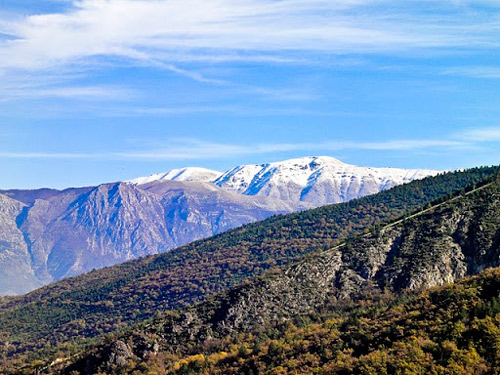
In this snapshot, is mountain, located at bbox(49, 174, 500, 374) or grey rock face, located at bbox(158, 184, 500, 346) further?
grey rock face, located at bbox(158, 184, 500, 346)

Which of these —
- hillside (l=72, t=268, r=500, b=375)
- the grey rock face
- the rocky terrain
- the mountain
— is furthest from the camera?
the grey rock face

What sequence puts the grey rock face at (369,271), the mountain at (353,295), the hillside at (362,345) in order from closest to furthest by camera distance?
the hillside at (362,345) < the mountain at (353,295) < the grey rock face at (369,271)

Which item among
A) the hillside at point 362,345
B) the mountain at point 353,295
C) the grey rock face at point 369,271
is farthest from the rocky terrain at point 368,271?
the hillside at point 362,345

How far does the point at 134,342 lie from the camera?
462 ft

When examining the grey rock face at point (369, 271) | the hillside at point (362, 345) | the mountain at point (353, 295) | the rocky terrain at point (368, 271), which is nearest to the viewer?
the hillside at point (362, 345)

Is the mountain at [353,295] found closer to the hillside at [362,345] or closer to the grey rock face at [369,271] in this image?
the grey rock face at [369,271]

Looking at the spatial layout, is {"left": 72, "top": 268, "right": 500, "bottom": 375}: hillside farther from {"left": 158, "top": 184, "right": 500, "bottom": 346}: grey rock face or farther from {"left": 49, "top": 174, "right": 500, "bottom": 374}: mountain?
{"left": 158, "top": 184, "right": 500, "bottom": 346}: grey rock face

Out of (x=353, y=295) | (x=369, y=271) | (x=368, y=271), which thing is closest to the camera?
(x=353, y=295)

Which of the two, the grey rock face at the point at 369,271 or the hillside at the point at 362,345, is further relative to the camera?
the grey rock face at the point at 369,271

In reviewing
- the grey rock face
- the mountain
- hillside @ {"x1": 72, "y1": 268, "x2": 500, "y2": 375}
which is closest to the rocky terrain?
the grey rock face

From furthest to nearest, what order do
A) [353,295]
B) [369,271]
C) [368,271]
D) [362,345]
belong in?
[368,271]
[369,271]
[353,295]
[362,345]

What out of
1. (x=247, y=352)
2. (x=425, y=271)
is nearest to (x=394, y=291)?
(x=425, y=271)

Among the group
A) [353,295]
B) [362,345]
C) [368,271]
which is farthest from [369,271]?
[362,345]

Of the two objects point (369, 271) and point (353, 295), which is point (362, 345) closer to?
point (353, 295)
